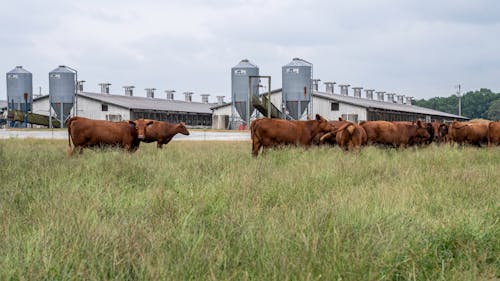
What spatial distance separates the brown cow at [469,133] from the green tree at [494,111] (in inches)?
4308

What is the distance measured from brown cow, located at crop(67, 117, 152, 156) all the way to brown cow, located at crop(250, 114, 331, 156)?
306cm

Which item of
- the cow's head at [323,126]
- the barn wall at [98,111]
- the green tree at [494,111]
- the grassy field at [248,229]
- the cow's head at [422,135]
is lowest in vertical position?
the grassy field at [248,229]

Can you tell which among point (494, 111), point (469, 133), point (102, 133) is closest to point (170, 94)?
point (469, 133)

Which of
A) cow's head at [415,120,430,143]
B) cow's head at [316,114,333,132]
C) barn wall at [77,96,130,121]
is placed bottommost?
Result: cow's head at [415,120,430,143]

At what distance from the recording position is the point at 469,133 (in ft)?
61.2

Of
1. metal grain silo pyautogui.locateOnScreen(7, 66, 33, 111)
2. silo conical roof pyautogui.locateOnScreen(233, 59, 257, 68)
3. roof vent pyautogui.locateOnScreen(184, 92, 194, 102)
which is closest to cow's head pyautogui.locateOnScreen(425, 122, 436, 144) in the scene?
silo conical roof pyautogui.locateOnScreen(233, 59, 257, 68)

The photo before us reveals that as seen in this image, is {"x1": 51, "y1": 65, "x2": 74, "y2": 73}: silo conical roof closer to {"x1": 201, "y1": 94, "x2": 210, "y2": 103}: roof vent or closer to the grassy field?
{"x1": 201, "y1": 94, "x2": 210, "y2": 103}: roof vent

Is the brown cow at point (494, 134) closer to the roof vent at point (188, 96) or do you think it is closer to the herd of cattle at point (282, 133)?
the herd of cattle at point (282, 133)

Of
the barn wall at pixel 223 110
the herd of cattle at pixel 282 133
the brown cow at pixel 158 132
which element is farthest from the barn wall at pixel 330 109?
the brown cow at pixel 158 132

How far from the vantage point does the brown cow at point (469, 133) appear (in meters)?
18.5

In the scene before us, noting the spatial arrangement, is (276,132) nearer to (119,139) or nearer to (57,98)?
(119,139)

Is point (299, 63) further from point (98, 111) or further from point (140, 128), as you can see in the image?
point (140, 128)

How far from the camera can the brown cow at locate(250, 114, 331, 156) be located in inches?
532

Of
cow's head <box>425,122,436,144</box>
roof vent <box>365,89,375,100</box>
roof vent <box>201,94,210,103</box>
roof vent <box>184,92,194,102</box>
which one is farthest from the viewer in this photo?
roof vent <box>201,94,210,103</box>
